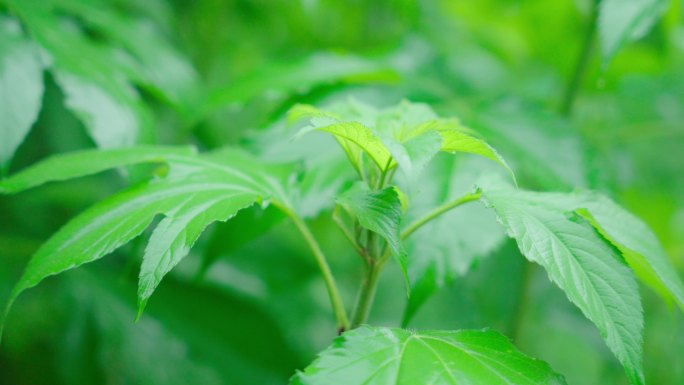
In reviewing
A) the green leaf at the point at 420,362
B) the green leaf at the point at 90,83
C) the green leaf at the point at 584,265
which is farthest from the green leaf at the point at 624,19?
the green leaf at the point at 90,83

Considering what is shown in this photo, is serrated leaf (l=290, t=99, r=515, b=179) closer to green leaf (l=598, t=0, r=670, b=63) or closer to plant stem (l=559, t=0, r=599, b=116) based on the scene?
green leaf (l=598, t=0, r=670, b=63)

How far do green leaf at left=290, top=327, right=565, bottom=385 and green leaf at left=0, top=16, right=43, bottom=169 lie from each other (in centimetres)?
46

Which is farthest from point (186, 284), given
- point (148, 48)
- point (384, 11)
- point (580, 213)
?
point (384, 11)

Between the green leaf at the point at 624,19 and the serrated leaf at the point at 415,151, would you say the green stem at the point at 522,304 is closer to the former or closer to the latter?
the green leaf at the point at 624,19

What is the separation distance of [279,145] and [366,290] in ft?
1.06

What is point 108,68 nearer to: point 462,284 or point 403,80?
point 403,80

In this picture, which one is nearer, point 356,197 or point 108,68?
point 356,197

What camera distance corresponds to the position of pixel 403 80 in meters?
1.01

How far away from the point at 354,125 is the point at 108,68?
51cm

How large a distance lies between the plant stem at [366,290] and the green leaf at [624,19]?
39cm

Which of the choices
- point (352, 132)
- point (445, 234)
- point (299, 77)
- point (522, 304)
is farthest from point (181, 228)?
point (522, 304)

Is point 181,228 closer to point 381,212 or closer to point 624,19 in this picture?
point 381,212

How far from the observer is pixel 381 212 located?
1.60ft

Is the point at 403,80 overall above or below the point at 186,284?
above
